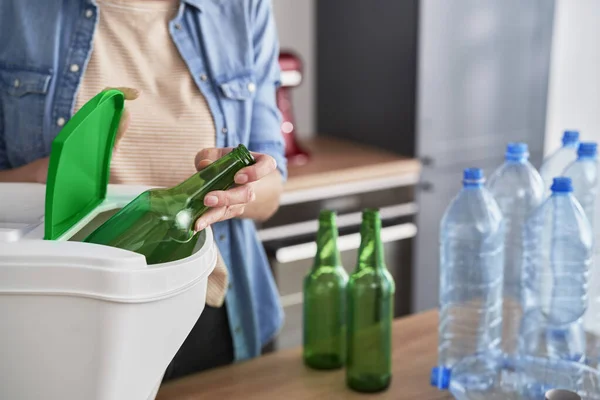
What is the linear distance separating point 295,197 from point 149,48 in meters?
1.03

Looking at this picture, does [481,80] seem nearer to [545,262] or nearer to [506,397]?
[545,262]

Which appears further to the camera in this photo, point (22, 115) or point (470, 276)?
point (470, 276)

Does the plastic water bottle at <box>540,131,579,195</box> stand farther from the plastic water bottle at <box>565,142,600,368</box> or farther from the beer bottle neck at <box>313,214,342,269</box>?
the beer bottle neck at <box>313,214,342,269</box>

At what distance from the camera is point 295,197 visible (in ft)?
7.16

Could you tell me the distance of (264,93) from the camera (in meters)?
1.31

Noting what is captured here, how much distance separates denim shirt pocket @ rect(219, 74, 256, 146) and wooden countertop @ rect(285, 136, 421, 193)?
0.87m

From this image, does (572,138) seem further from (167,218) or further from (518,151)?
(167,218)

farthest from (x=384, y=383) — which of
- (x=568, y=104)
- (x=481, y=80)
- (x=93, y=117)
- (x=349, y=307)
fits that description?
(x=568, y=104)

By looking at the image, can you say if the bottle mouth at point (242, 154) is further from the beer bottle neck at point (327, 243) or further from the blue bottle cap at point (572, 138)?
the blue bottle cap at point (572, 138)

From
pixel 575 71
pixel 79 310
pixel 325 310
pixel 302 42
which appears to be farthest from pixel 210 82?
pixel 575 71

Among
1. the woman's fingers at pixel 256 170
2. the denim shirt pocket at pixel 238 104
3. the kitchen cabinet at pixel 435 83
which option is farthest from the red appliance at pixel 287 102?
the woman's fingers at pixel 256 170

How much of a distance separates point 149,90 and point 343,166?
118cm

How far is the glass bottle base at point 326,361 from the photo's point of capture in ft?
3.71

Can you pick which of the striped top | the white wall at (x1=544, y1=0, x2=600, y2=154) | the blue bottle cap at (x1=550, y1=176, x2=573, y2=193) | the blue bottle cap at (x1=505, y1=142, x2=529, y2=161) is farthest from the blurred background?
the blue bottle cap at (x1=550, y1=176, x2=573, y2=193)
